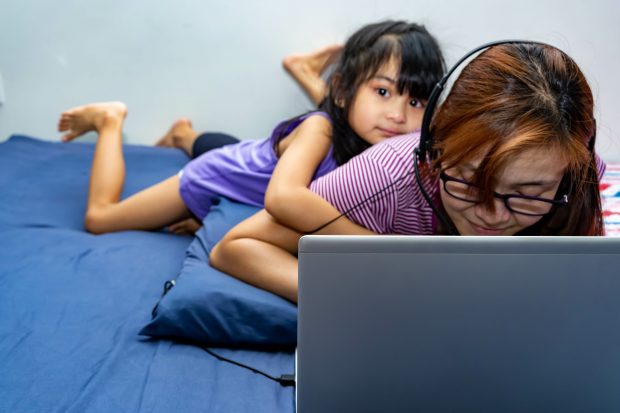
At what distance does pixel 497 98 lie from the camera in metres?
0.84

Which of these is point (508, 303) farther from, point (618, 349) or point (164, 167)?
point (164, 167)

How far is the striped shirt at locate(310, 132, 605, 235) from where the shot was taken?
1.01 metres

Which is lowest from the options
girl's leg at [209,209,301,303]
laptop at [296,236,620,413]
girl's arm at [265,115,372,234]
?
girl's leg at [209,209,301,303]

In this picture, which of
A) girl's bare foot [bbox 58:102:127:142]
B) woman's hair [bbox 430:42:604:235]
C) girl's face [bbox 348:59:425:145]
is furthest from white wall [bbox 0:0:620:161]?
woman's hair [bbox 430:42:604:235]

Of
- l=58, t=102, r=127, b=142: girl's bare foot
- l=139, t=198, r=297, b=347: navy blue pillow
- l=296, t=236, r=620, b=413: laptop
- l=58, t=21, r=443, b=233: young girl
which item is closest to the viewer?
l=296, t=236, r=620, b=413: laptop

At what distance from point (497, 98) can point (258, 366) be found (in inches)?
19.7

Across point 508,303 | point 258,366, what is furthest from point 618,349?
point 258,366

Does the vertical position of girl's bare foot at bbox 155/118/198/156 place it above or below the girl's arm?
below

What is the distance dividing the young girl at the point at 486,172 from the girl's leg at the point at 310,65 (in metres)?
0.75

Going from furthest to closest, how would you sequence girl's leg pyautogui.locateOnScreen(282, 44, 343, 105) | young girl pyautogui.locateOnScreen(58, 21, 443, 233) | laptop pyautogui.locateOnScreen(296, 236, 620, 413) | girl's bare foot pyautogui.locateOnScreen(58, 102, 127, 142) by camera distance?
girl's leg pyautogui.locateOnScreen(282, 44, 343, 105)
girl's bare foot pyautogui.locateOnScreen(58, 102, 127, 142)
young girl pyautogui.locateOnScreen(58, 21, 443, 233)
laptop pyautogui.locateOnScreen(296, 236, 620, 413)

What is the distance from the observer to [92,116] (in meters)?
1.65

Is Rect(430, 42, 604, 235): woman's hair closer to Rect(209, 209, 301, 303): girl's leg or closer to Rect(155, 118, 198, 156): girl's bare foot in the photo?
Rect(209, 209, 301, 303): girl's leg

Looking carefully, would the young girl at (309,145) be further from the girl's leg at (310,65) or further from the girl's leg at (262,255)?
the girl's leg at (310,65)

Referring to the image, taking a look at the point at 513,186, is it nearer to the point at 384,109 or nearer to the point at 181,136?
the point at 384,109
